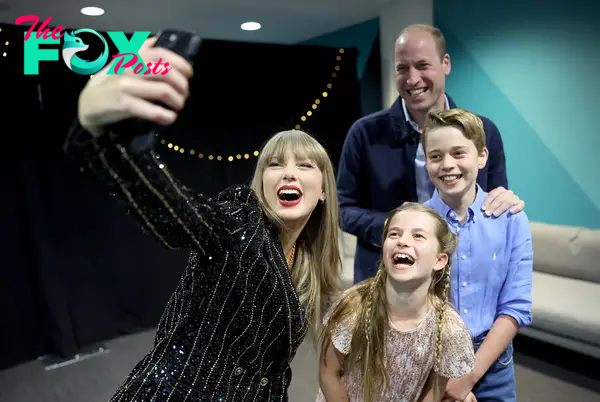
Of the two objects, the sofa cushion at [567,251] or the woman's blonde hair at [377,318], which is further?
the sofa cushion at [567,251]

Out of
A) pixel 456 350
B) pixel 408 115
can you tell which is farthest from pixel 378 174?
pixel 456 350

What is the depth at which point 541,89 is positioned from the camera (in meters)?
3.40

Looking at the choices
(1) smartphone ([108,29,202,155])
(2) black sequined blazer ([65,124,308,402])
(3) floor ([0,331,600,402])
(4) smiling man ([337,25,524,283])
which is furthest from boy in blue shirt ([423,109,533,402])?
(3) floor ([0,331,600,402])

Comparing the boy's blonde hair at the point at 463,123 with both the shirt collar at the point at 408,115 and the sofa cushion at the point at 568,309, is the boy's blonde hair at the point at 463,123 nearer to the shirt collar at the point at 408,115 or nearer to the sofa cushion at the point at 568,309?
the shirt collar at the point at 408,115

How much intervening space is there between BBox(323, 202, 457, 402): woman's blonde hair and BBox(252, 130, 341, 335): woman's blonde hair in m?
0.08

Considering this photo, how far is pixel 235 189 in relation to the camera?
42.3 inches

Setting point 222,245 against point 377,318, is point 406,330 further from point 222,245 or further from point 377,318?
point 222,245

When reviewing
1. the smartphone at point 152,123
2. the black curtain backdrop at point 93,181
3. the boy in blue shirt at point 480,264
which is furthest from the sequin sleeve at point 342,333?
the black curtain backdrop at point 93,181

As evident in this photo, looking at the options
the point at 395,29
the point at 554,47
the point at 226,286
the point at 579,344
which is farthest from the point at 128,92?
the point at 395,29

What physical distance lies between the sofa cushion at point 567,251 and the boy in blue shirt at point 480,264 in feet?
7.83

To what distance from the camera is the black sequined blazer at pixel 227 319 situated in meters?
0.94

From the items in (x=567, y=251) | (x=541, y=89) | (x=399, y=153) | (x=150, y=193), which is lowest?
(x=567, y=251)

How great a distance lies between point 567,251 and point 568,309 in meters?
0.60

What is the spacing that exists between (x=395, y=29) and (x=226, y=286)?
150 inches
